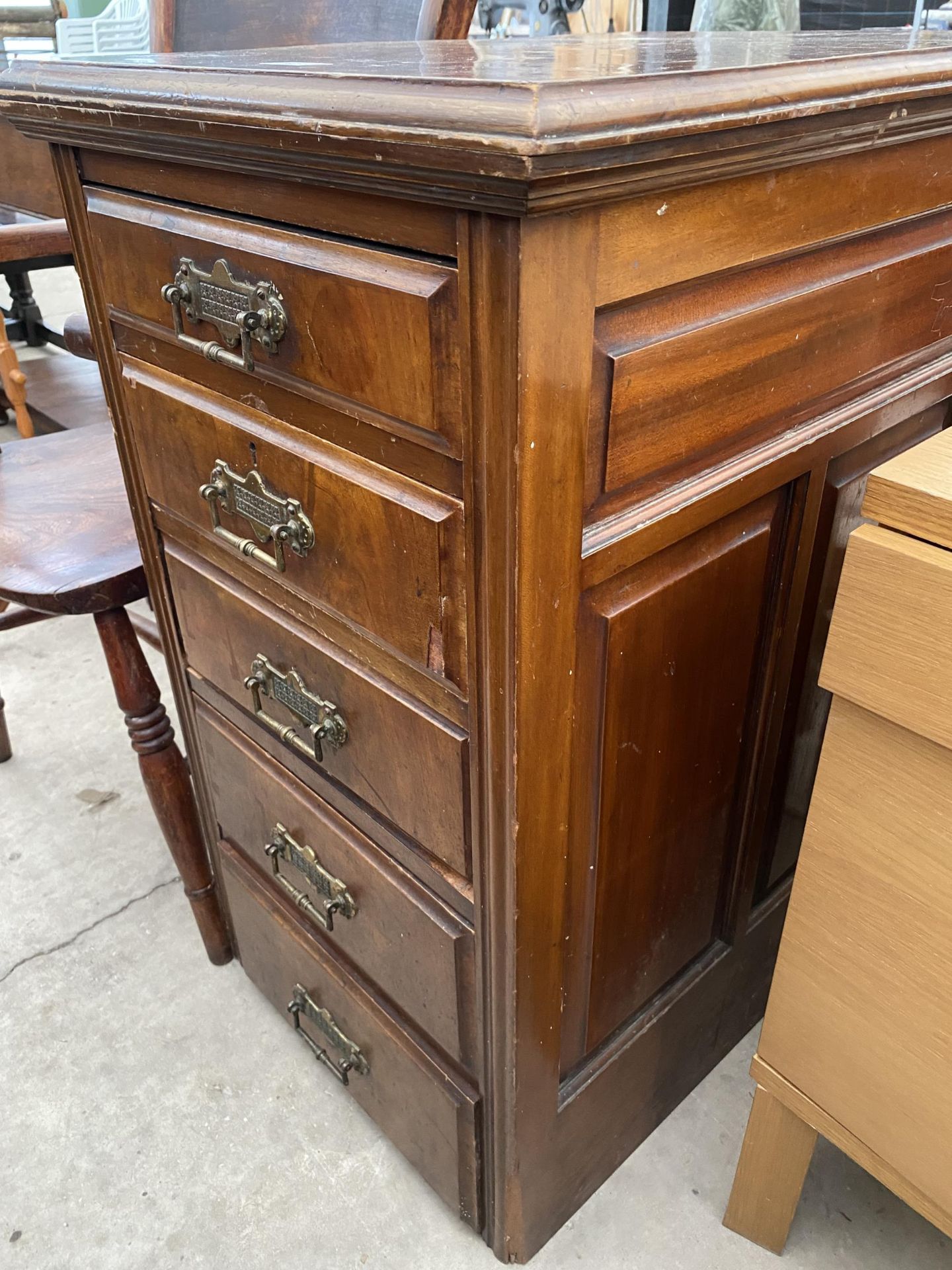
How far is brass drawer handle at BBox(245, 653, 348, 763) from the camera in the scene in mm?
763

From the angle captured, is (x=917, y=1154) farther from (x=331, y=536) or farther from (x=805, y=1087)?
(x=331, y=536)

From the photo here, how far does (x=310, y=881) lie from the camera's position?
917mm

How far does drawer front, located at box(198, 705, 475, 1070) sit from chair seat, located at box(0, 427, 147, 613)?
6.6 inches

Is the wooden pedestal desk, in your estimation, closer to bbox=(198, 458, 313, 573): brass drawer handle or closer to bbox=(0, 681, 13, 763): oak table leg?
bbox=(198, 458, 313, 573): brass drawer handle

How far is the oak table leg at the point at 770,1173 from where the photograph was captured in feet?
2.76

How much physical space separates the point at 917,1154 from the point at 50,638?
6.02 feet

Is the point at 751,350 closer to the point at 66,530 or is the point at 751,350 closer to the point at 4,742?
the point at 66,530

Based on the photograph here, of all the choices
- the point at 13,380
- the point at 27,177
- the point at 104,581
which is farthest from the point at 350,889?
the point at 13,380

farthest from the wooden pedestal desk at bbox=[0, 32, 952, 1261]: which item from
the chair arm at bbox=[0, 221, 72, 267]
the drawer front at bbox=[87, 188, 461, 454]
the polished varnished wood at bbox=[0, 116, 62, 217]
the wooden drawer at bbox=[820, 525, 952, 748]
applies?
the polished varnished wood at bbox=[0, 116, 62, 217]

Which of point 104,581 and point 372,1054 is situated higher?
point 104,581

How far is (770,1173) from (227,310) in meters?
0.88

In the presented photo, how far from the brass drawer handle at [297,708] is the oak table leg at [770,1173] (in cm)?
50

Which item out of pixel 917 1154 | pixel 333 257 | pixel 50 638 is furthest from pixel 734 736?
pixel 50 638

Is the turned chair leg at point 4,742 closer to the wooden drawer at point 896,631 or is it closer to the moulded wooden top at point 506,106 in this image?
the moulded wooden top at point 506,106
